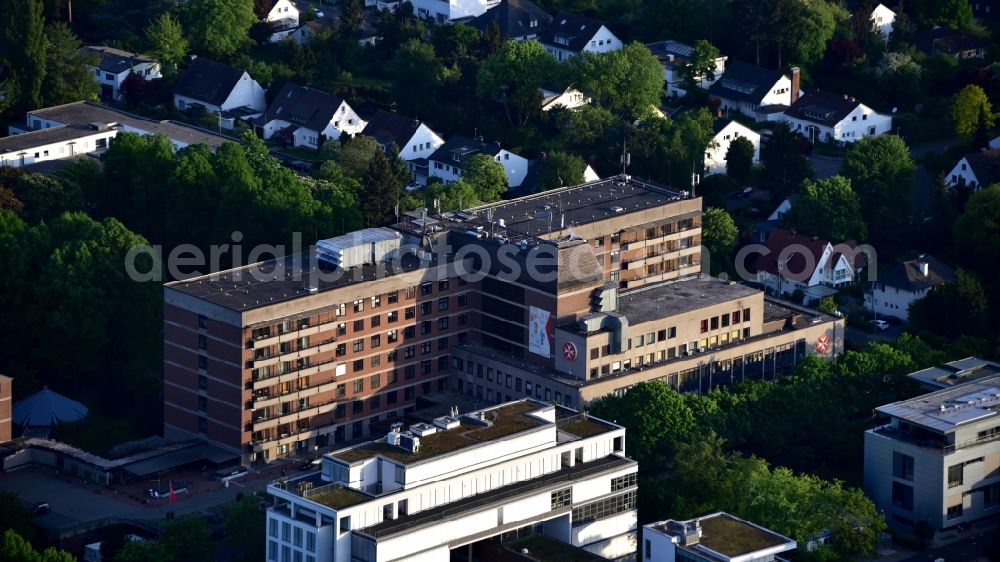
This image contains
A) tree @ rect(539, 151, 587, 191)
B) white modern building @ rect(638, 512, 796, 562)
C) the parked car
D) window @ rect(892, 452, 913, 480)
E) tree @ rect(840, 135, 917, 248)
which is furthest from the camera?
tree @ rect(539, 151, 587, 191)

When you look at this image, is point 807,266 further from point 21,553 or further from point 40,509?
point 21,553

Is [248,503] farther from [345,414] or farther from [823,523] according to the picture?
[823,523]

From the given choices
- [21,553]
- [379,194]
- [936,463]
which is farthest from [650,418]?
[21,553]

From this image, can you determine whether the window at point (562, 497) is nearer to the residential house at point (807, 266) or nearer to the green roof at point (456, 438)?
the green roof at point (456, 438)

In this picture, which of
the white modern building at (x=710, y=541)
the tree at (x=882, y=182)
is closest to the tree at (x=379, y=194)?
the tree at (x=882, y=182)

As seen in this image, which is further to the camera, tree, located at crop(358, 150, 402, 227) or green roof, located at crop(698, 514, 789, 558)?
tree, located at crop(358, 150, 402, 227)

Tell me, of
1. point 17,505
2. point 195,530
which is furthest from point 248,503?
point 17,505

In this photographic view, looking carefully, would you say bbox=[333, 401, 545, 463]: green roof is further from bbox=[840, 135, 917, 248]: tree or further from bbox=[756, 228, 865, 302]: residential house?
bbox=[840, 135, 917, 248]: tree

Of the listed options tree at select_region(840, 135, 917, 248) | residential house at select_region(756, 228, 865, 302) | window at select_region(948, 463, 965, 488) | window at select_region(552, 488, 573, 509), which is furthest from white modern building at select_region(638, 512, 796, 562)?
tree at select_region(840, 135, 917, 248)
